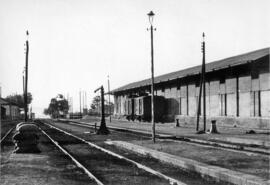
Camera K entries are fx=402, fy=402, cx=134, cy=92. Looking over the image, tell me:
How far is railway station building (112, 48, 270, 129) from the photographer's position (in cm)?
2822

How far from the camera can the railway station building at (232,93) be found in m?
28.2

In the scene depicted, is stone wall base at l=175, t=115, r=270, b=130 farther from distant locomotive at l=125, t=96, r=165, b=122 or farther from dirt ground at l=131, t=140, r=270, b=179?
dirt ground at l=131, t=140, r=270, b=179

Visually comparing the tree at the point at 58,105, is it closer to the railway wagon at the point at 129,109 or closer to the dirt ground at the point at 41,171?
the railway wagon at the point at 129,109

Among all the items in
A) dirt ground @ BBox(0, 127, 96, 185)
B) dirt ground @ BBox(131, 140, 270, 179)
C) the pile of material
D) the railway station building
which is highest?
the railway station building

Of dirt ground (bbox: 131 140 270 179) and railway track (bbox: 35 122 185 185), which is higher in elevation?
dirt ground (bbox: 131 140 270 179)

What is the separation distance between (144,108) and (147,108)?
0.37 m

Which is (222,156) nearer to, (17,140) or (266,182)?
(266,182)

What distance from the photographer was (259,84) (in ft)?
93.5

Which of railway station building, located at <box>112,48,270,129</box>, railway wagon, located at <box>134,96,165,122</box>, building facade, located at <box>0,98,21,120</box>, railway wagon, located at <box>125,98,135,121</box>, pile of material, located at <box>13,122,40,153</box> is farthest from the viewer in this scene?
building facade, located at <box>0,98,21,120</box>

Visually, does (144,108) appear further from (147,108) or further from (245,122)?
(245,122)

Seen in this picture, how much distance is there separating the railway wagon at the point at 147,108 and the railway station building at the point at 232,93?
2065 millimetres

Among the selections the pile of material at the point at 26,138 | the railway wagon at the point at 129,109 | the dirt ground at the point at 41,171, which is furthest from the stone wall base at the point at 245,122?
the railway wagon at the point at 129,109

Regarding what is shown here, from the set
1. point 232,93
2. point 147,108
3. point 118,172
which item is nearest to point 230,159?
point 118,172

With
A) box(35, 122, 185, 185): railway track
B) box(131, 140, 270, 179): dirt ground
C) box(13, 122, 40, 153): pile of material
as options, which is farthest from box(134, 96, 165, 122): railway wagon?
box(35, 122, 185, 185): railway track
